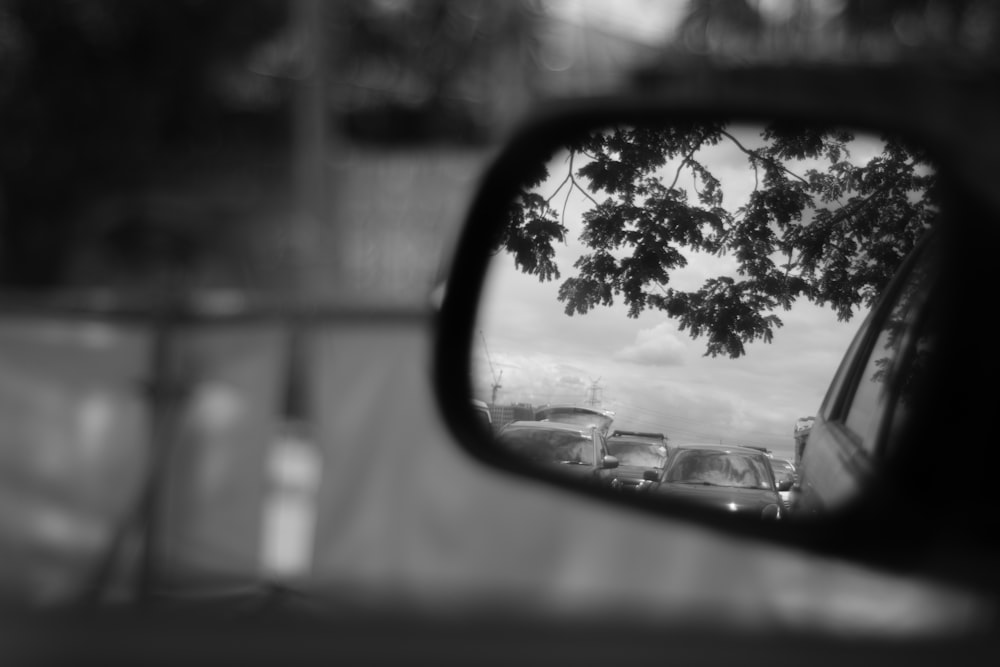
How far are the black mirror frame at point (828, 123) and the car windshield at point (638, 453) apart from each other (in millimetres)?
46

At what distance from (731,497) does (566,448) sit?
236mm

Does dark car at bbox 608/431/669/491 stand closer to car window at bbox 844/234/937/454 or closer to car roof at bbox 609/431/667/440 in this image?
car roof at bbox 609/431/667/440

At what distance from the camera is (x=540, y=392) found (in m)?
1.36

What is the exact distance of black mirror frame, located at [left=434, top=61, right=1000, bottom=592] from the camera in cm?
91

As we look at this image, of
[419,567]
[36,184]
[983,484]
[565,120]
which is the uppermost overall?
[36,184]

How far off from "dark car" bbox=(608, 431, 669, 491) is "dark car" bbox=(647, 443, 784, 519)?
1.4 inches

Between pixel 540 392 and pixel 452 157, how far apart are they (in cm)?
1184

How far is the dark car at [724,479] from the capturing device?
1.11 metres

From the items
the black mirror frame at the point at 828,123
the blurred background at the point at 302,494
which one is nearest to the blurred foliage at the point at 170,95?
the blurred background at the point at 302,494

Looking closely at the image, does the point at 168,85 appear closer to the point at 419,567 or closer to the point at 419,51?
the point at 419,51

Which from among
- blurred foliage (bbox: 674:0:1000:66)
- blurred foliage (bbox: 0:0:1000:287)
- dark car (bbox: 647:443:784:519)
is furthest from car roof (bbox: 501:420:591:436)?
blurred foliage (bbox: 0:0:1000:287)

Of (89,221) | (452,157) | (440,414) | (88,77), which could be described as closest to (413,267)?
(452,157)

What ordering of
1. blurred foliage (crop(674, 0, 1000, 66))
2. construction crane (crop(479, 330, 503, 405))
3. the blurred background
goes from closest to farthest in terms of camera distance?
construction crane (crop(479, 330, 503, 405)) → the blurred background → blurred foliage (crop(674, 0, 1000, 66))

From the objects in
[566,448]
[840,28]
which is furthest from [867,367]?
[840,28]
